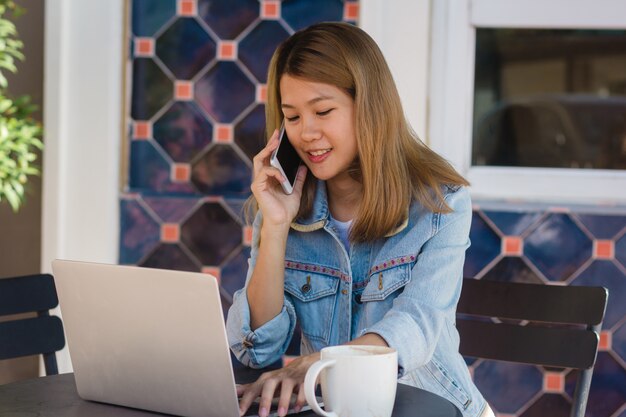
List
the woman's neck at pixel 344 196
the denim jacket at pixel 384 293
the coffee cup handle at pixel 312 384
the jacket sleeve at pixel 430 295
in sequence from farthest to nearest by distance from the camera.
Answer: the woman's neck at pixel 344 196 < the denim jacket at pixel 384 293 < the jacket sleeve at pixel 430 295 < the coffee cup handle at pixel 312 384

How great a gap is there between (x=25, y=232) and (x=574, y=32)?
193 cm

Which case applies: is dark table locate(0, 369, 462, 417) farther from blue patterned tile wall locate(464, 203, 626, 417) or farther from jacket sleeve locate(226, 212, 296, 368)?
blue patterned tile wall locate(464, 203, 626, 417)

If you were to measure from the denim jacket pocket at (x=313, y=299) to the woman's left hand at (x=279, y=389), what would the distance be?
392 mm

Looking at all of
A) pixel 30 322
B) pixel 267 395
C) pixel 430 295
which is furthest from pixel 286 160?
pixel 267 395

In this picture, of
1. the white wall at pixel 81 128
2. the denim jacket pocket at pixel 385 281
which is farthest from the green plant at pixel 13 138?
the denim jacket pocket at pixel 385 281

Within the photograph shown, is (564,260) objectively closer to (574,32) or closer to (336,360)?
(574,32)

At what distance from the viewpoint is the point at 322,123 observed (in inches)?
65.3

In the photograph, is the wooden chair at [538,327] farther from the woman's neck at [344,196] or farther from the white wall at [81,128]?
the white wall at [81,128]

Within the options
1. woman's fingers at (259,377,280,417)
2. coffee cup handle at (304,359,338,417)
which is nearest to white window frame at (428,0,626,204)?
woman's fingers at (259,377,280,417)

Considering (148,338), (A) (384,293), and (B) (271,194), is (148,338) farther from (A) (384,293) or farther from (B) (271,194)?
(B) (271,194)

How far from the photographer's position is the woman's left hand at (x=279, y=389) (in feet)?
3.61

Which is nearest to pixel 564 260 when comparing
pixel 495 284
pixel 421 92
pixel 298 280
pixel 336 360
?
pixel 421 92

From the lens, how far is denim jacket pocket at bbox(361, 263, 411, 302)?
1.53m

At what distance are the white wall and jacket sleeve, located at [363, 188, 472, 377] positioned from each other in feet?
4.75
